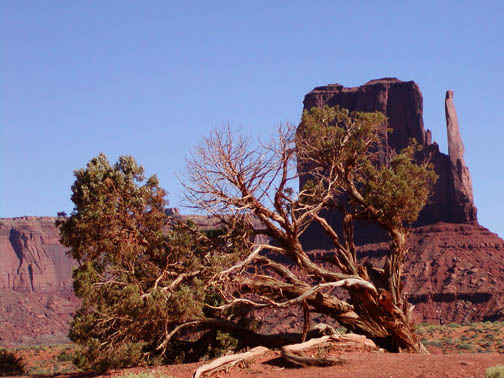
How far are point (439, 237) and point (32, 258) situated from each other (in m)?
84.8

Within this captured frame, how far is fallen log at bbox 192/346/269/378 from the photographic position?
1363cm

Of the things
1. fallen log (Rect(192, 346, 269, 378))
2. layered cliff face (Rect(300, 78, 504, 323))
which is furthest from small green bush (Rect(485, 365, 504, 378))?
layered cliff face (Rect(300, 78, 504, 323))

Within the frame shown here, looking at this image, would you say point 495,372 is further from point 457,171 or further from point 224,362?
point 457,171

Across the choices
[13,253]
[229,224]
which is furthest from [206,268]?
[13,253]

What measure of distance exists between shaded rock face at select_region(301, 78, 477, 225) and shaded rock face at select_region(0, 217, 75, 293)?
6314 centimetres

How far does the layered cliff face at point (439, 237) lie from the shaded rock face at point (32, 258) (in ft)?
205

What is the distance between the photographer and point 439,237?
8075 centimetres

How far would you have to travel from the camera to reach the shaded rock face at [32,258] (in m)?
128

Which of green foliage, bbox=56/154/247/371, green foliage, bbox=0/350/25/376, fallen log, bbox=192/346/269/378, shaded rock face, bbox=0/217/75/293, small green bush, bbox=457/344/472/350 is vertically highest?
shaded rock face, bbox=0/217/75/293

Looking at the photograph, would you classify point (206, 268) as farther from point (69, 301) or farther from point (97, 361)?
point (69, 301)

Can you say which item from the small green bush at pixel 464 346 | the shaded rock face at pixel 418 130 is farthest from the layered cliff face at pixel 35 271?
the small green bush at pixel 464 346

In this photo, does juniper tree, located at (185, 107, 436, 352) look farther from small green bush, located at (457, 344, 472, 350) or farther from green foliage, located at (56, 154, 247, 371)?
small green bush, located at (457, 344, 472, 350)

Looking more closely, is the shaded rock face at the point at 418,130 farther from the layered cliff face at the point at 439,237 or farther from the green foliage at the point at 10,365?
the green foliage at the point at 10,365

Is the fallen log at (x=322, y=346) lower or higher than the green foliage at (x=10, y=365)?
higher
